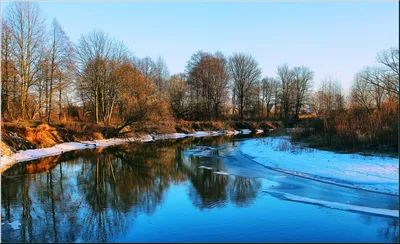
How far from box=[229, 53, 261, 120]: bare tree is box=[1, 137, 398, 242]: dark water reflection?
1800 inches

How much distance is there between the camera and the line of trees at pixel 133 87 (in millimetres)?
24016

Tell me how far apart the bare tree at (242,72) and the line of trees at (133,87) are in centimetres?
20

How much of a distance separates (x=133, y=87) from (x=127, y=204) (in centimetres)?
2685

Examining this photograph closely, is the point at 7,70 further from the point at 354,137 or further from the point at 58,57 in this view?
the point at 354,137

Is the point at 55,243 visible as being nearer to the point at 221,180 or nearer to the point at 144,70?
the point at 221,180

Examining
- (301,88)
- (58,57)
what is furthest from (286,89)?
(58,57)

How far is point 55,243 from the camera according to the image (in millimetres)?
5898

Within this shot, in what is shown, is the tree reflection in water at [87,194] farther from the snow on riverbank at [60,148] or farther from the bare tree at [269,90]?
the bare tree at [269,90]

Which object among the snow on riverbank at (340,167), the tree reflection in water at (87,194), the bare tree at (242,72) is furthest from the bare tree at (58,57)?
the bare tree at (242,72)

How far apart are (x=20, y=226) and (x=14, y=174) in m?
7.39

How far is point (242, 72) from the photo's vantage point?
194 feet

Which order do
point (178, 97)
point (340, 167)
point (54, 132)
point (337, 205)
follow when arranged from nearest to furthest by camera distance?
point (337, 205)
point (340, 167)
point (54, 132)
point (178, 97)

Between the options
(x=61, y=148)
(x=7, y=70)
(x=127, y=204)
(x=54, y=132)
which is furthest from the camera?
(x=54, y=132)

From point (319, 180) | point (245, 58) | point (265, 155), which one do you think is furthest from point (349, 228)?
point (245, 58)
